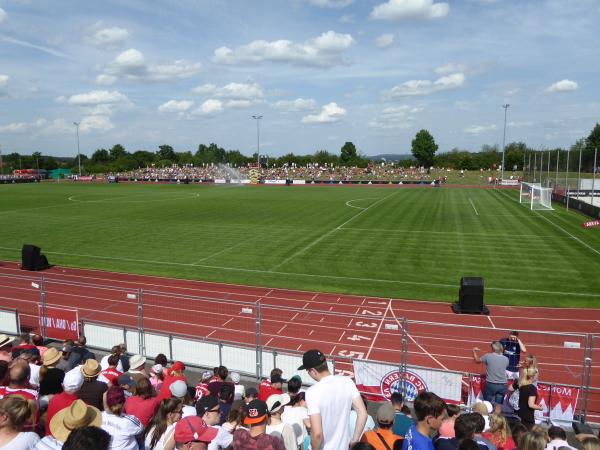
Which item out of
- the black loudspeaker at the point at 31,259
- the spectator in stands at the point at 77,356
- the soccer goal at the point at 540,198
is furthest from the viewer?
the soccer goal at the point at 540,198

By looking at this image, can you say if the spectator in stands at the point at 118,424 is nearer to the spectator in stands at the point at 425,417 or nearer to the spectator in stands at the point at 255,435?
the spectator in stands at the point at 255,435

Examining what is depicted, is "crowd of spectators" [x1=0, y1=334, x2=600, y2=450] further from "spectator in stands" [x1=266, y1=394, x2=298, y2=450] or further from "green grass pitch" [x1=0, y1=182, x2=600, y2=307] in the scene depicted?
"green grass pitch" [x1=0, y1=182, x2=600, y2=307]

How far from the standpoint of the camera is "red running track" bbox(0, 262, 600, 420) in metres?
13.1

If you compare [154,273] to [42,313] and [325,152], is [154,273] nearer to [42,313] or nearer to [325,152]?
[42,313]

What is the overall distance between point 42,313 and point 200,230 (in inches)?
816

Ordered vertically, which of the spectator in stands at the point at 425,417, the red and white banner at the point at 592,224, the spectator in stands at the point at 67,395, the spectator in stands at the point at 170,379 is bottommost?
the red and white banner at the point at 592,224

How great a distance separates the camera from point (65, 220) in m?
38.7

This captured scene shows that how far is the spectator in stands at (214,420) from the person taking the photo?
5.22m

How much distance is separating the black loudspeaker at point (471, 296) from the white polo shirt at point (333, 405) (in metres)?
12.9

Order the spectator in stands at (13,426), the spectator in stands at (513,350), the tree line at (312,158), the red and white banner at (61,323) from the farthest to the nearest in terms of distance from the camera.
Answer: the tree line at (312,158) < the red and white banner at (61,323) < the spectator in stands at (513,350) < the spectator in stands at (13,426)

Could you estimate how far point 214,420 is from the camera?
561 cm

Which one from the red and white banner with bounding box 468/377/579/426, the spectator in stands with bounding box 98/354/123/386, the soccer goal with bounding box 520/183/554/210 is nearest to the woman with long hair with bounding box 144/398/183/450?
the spectator in stands with bounding box 98/354/123/386

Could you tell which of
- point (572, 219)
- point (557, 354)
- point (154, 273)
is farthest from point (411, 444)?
point (572, 219)

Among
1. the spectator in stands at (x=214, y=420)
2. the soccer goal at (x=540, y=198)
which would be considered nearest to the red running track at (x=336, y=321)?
the spectator in stands at (x=214, y=420)
